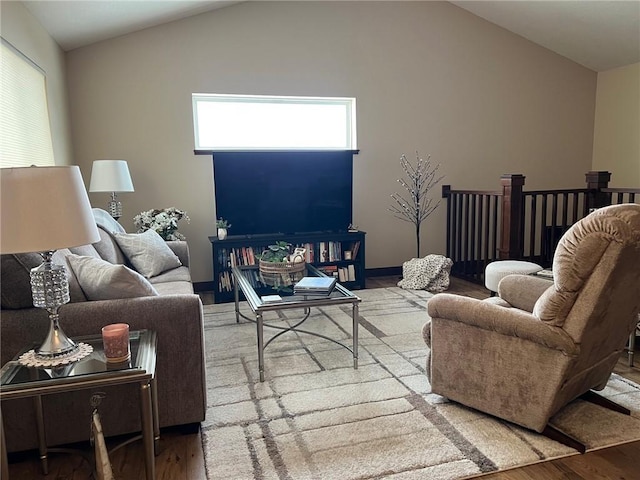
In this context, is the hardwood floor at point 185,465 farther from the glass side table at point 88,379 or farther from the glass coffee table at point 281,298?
the glass coffee table at point 281,298


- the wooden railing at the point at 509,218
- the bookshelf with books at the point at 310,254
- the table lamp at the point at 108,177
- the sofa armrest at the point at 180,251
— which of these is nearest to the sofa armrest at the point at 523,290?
the wooden railing at the point at 509,218

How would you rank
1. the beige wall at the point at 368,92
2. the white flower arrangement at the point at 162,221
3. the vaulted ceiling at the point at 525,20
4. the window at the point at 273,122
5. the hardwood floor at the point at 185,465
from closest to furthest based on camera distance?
1. the hardwood floor at the point at 185,465
2. the vaulted ceiling at the point at 525,20
3. the white flower arrangement at the point at 162,221
4. the beige wall at the point at 368,92
5. the window at the point at 273,122

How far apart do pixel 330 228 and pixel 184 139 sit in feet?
5.96

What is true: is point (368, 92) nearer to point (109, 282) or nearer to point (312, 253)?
point (312, 253)

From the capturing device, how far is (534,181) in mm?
6004

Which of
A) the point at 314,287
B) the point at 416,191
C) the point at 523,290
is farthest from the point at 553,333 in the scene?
the point at 416,191

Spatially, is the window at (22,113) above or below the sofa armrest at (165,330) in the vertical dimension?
above

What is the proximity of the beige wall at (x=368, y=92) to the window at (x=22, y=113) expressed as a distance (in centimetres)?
99

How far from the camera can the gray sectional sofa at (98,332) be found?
6.28 ft

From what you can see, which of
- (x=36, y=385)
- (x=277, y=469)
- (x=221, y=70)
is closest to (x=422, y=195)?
(x=221, y=70)

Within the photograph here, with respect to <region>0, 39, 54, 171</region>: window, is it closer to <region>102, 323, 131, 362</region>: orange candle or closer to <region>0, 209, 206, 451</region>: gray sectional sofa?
<region>0, 209, 206, 451</region>: gray sectional sofa

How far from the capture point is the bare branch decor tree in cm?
552

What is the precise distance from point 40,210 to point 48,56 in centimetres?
301

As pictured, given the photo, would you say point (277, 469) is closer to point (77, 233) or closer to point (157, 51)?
point (77, 233)
